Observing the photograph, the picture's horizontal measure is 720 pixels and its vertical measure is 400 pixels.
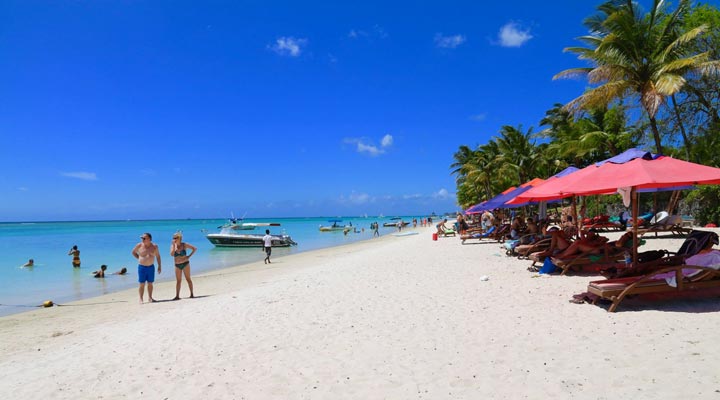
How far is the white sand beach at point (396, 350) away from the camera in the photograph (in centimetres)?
356

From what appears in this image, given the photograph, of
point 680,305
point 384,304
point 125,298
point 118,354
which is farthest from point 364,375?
point 125,298

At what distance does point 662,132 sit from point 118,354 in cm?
2342

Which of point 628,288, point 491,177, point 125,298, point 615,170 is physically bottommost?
point 125,298

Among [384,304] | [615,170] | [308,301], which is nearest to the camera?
[615,170]

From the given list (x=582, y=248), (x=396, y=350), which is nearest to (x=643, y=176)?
(x=582, y=248)

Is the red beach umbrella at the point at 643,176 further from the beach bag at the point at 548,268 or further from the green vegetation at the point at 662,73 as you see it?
the green vegetation at the point at 662,73

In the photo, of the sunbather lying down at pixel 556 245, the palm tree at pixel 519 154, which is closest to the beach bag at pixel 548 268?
the sunbather lying down at pixel 556 245

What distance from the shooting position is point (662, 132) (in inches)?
778

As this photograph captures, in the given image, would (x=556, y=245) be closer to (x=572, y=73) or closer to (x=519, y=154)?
(x=572, y=73)

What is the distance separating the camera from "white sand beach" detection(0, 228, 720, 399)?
3562 millimetres

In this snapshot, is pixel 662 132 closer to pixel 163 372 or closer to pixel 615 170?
pixel 615 170

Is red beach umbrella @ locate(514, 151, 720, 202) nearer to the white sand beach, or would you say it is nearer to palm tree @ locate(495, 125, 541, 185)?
the white sand beach

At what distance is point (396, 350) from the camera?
451 cm

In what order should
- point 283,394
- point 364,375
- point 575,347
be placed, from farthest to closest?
1. point 575,347
2. point 364,375
3. point 283,394
